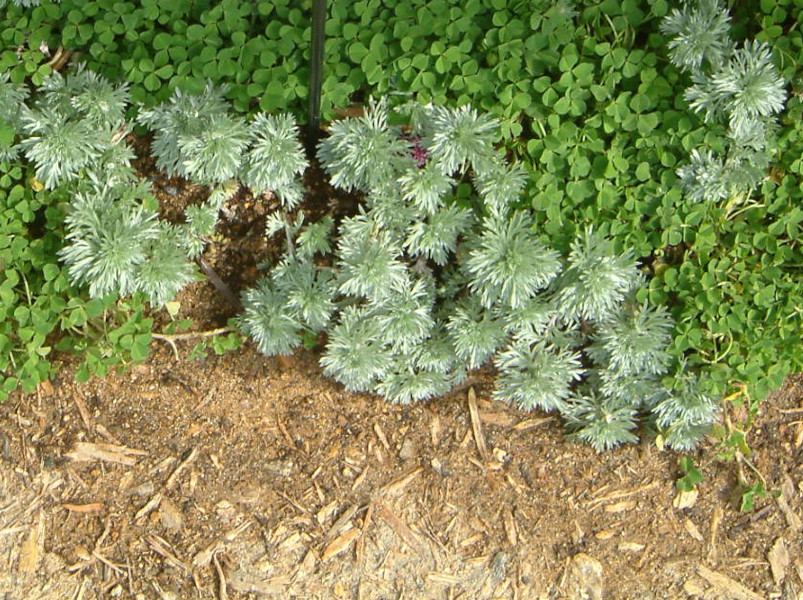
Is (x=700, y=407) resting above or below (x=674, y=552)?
above

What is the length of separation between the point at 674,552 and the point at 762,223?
1.07 m

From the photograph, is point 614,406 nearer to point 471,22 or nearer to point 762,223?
point 762,223

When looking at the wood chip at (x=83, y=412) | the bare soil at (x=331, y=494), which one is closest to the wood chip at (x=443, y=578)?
the bare soil at (x=331, y=494)

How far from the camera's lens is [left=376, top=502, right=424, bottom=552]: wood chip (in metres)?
3.02

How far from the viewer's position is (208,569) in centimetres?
296

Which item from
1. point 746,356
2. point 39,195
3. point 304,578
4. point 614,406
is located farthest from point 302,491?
point 746,356

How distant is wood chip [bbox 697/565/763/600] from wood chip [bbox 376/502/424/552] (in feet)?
2.94

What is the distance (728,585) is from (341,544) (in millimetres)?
1223

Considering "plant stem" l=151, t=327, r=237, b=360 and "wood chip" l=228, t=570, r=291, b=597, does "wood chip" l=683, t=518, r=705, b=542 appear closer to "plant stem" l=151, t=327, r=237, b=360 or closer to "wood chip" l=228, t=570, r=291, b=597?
"wood chip" l=228, t=570, r=291, b=597

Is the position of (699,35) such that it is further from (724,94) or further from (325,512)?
(325,512)

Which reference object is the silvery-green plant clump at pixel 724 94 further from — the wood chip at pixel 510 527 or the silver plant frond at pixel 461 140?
the wood chip at pixel 510 527

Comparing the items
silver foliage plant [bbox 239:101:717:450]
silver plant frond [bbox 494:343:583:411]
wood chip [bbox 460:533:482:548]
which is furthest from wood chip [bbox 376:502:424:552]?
silver plant frond [bbox 494:343:583:411]

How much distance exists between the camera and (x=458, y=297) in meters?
3.02

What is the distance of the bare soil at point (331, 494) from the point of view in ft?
9.76
